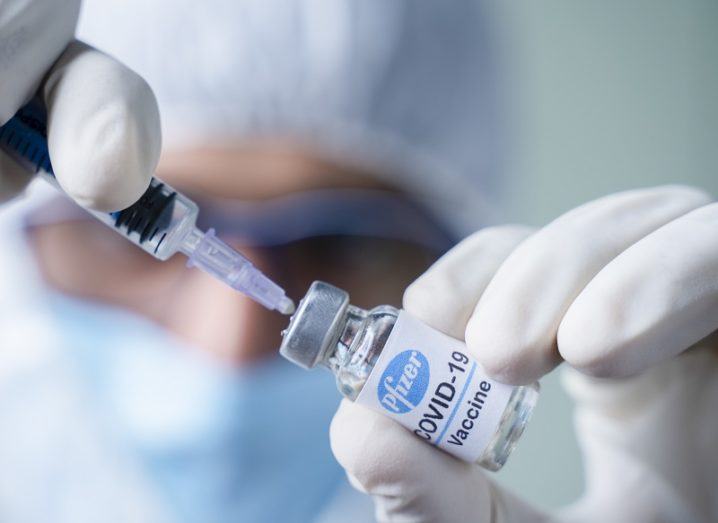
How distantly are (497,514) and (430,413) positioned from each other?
314mm

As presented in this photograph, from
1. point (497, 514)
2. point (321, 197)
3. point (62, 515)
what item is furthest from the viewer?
point (321, 197)

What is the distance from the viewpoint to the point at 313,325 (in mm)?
625

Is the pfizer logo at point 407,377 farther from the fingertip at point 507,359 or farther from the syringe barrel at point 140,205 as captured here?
the syringe barrel at point 140,205

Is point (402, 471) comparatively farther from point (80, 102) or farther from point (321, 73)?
point (321, 73)

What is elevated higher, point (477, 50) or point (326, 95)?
point (477, 50)

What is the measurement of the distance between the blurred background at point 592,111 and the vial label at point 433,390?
99cm

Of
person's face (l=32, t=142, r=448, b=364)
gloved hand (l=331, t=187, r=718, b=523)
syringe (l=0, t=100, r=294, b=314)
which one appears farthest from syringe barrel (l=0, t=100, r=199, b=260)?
person's face (l=32, t=142, r=448, b=364)

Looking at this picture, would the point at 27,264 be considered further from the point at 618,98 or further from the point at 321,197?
the point at 618,98

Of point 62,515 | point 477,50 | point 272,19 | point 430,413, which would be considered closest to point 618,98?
point 477,50

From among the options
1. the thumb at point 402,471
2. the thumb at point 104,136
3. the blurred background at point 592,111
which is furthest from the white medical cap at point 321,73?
the thumb at point 402,471

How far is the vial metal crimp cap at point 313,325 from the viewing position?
62 cm

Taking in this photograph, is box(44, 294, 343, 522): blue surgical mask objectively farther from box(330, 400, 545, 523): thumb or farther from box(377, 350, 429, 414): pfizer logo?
box(377, 350, 429, 414): pfizer logo

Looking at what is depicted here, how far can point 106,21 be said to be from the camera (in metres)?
1.24

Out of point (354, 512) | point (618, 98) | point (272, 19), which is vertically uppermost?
point (618, 98)
